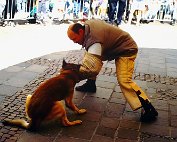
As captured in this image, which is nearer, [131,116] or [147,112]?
[147,112]

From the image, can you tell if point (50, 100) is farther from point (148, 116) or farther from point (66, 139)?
point (148, 116)

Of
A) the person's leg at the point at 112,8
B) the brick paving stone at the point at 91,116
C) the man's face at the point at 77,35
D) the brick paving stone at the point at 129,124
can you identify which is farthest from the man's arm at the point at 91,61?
the person's leg at the point at 112,8

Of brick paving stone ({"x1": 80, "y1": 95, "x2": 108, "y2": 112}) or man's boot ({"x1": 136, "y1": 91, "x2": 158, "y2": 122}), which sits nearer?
man's boot ({"x1": 136, "y1": 91, "x2": 158, "y2": 122})

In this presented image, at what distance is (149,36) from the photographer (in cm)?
1235

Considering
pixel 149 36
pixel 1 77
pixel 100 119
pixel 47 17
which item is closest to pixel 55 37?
pixel 47 17

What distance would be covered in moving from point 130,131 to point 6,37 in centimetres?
626

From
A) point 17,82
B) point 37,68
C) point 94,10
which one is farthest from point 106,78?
point 94,10

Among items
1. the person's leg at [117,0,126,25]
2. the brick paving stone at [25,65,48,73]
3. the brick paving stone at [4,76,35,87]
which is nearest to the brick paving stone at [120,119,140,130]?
the brick paving stone at [4,76,35,87]

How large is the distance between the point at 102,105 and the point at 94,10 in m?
9.64

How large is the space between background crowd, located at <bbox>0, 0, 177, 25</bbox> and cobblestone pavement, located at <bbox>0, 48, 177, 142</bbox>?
4.50 meters

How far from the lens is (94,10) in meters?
14.6

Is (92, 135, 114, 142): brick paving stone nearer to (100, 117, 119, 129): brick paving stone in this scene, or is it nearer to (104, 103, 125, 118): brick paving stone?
(100, 117, 119, 129): brick paving stone

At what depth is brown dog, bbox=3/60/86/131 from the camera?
4156 mm

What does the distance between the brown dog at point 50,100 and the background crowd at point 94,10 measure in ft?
24.9
